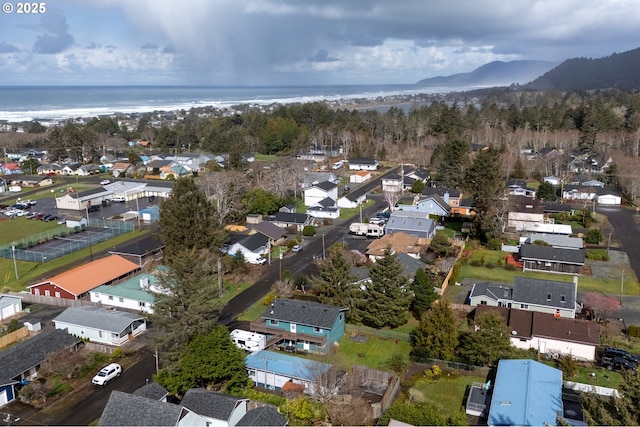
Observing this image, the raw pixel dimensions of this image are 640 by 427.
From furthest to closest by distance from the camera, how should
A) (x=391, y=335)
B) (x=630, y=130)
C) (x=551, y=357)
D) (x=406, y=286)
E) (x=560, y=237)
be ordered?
(x=630, y=130), (x=560, y=237), (x=406, y=286), (x=391, y=335), (x=551, y=357)

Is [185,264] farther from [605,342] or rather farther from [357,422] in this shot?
[605,342]

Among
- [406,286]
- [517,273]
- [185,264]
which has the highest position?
[185,264]

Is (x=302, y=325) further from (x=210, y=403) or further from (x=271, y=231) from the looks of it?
(x=271, y=231)

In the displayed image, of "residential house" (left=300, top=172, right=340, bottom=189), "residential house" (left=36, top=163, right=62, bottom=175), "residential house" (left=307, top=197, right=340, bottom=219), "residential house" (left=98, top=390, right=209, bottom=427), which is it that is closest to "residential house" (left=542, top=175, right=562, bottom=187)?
"residential house" (left=300, top=172, right=340, bottom=189)

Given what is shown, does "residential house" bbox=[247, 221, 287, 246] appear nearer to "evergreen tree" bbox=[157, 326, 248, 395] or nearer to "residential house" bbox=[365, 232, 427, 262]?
"residential house" bbox=[365, 232, 427, 262]

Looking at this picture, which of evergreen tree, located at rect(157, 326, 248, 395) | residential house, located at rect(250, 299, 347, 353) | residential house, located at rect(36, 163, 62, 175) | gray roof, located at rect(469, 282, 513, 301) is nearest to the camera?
evergreen tree, located at rect(157, 326, 248, 395)

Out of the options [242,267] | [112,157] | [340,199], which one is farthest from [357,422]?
[112,157]

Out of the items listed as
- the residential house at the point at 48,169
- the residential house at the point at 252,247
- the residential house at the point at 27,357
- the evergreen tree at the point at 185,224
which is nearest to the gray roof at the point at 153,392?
the residential house at the point at 27,357
